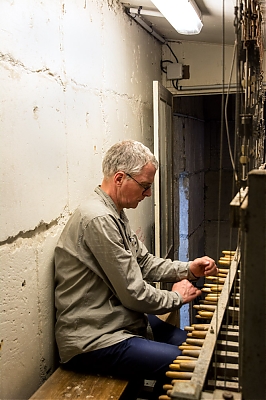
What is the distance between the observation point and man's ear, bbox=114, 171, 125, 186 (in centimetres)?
220

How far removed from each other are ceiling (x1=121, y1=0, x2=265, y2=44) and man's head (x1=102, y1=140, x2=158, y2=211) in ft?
2.84

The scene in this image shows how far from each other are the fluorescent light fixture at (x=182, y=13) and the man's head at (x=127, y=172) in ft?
3.19

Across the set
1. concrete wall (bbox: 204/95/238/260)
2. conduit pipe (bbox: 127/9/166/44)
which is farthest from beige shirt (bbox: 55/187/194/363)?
concrete wall (bbox: 204/95/238/260)

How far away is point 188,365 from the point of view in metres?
1.35

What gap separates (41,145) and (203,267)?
1.09 meters

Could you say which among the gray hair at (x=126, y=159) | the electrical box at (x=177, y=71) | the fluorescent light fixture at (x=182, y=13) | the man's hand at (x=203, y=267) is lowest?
the man's hand at (x=203, y=267)

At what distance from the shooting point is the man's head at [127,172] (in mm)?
2197

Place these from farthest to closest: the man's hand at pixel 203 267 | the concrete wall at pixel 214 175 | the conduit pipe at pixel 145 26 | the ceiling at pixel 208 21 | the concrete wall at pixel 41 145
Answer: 1. the concrete wall at pixel 214 175
2. the conduit pipe at pixel 145 26
3. the ceiling at pixel 208 21
4. the man's hand at pixel 203 267
5. the concrete wall at pixel 41 145

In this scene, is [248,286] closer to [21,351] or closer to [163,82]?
[21,351]

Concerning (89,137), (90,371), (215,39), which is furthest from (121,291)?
(215,39)

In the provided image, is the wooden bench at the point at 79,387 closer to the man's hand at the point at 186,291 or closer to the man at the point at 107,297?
the man at the point at 107,297

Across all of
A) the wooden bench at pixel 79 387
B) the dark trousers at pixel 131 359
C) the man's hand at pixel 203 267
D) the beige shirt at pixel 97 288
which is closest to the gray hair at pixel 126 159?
the beige shirt at pixel 97 288

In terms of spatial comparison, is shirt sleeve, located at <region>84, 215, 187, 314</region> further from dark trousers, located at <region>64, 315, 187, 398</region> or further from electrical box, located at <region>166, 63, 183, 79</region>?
electrical box, located at <region>166, 63, 183, 79</region>

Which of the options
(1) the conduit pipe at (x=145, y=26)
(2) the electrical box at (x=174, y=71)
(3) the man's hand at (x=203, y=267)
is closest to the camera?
(3) the man's hand at (x=203, y=267)
